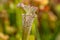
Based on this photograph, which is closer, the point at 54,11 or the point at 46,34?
the point at 46,34

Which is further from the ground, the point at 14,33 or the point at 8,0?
the point at 8,0

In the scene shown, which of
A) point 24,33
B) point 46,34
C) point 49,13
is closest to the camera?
point 24,33

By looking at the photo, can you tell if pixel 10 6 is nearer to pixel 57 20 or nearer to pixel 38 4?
pixel 38 4

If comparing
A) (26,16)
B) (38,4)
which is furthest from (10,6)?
(26,16)

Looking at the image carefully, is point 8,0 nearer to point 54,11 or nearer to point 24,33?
point 54,11

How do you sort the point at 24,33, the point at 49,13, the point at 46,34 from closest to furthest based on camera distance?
the point at 24,33
the point at 46,34
the point at 49,13

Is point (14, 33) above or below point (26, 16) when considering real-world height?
below

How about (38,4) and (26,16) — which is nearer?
(26,16)

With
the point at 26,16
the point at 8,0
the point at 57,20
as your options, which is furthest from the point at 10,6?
the point at 26,16

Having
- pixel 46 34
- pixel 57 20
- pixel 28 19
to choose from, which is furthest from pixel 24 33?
pixel 57 20
